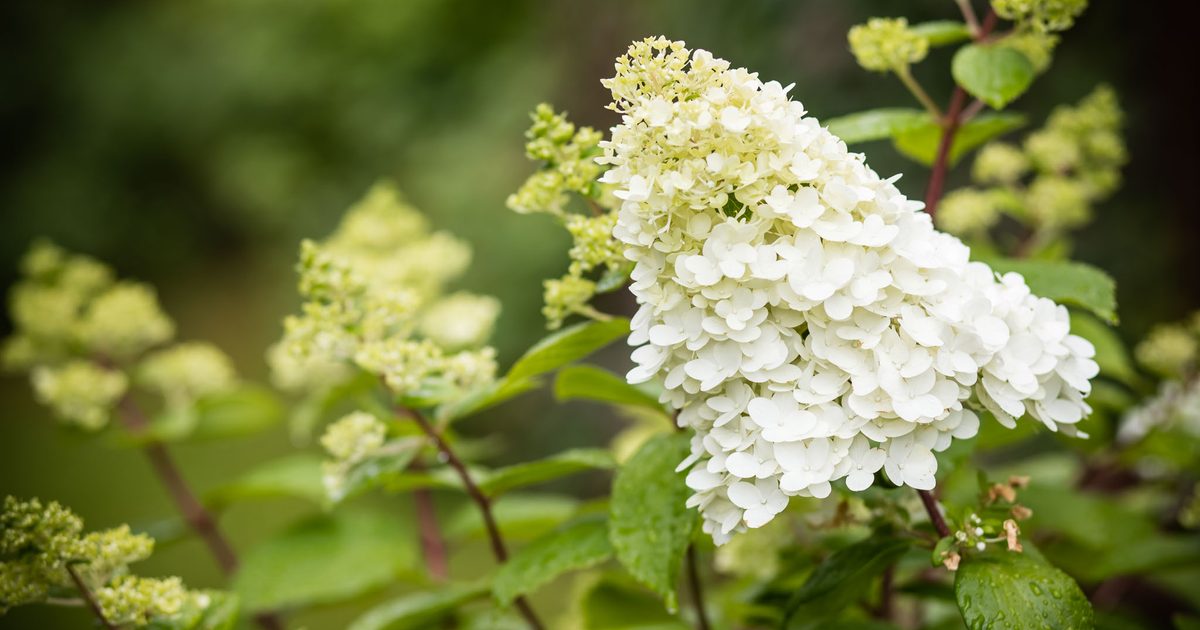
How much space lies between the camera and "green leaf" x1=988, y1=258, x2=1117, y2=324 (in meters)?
0.80

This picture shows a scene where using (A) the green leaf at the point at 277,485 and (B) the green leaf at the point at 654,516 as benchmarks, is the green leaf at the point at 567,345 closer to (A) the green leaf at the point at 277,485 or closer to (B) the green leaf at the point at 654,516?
(B) the green leaf at the point at 654,516

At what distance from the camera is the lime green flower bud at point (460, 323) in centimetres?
126

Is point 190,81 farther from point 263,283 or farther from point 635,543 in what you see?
point 635,543

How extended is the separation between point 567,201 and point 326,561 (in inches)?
28.4

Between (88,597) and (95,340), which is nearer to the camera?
(88,597)

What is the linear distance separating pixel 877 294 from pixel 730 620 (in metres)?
0.66

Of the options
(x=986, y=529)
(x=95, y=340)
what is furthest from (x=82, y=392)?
(x=986, y=529)

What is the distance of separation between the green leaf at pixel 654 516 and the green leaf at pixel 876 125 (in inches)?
13.7

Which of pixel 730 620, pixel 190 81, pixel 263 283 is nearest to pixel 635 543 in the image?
pixel 730 620

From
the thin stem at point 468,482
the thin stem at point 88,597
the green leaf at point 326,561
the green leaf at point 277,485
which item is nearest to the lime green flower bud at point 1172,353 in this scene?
the thin stem at point 468,482

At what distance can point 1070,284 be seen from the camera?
33.0 inches

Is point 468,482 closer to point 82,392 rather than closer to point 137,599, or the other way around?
point 137,599

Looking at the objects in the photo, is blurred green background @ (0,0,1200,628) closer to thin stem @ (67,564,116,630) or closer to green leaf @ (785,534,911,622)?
thin stem @ (67,564,116,630)

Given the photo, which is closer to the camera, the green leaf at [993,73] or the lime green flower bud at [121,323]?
the green leaf at [993,73]
